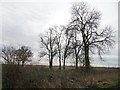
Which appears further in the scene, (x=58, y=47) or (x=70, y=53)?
(x=58, y=47)

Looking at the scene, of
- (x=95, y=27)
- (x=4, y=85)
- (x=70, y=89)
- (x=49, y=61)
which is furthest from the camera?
(x=49, y=61)

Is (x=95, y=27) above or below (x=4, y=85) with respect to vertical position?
above

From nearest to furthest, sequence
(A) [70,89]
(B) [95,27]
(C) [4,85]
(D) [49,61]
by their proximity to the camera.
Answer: (C) [4,85] < (A) [70,89] < (B) [95,27] < (D) [49,61]

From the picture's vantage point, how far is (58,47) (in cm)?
3881

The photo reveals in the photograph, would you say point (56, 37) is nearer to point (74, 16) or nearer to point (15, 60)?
point (74, 16)

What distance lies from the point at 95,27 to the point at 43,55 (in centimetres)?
1492

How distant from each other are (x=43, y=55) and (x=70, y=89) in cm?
2793

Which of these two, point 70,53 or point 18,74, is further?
point 70,53

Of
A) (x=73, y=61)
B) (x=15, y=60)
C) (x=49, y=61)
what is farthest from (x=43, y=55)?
(x=15, y=60)

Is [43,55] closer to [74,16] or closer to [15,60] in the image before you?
[74,16]

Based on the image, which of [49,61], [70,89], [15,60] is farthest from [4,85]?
[49,61]

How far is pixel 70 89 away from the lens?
40.0ft

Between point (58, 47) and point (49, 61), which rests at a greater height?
point (58, 47)

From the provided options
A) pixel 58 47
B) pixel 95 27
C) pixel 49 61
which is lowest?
pixel 49 61
